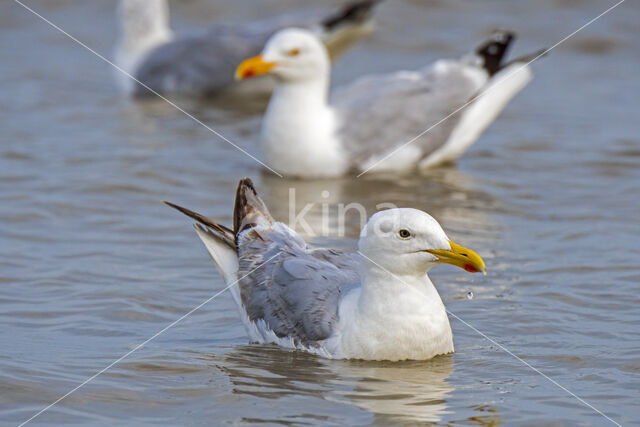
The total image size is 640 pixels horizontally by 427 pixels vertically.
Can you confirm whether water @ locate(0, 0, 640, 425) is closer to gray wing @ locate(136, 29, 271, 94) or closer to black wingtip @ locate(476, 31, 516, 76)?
gray wing @ locate(136, 29, 271, 94)

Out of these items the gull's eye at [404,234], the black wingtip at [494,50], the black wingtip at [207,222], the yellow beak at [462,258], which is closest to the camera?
the yellow beak at [462,258]

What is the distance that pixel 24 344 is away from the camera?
211 inches

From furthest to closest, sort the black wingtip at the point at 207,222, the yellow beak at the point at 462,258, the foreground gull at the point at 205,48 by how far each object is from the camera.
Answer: the foreground gull at the point at 205,48 < the black wingtip at the point at 207,222 < the yellow beak at the point at 462,258

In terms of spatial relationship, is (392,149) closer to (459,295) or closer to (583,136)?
(583,136)

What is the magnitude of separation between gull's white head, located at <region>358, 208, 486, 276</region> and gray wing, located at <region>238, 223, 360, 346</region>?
352mm

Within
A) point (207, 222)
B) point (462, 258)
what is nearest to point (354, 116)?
point (207, 222)

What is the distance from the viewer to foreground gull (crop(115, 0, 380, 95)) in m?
11.5

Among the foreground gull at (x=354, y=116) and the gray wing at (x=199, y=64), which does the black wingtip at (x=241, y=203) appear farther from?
the gray wing at (x=199, y=64)

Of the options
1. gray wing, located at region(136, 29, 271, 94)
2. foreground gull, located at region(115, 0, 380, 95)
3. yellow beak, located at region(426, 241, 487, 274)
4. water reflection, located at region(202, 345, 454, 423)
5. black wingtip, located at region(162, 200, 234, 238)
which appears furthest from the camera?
gray wing, located at region(136, 29, 271, 94)

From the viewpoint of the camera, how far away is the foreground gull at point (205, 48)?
11.5m

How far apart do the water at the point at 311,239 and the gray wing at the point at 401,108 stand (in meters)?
0.30

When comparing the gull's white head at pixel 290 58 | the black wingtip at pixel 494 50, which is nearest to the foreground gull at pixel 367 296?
the gull's white head at pixel 290 58

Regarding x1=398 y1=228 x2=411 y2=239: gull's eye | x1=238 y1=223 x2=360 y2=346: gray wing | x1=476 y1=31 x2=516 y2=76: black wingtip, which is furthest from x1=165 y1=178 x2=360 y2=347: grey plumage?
x1=476 y1=31 x2=516 y2=76: black wingtip

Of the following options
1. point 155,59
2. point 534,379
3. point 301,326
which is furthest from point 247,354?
point 155,59
